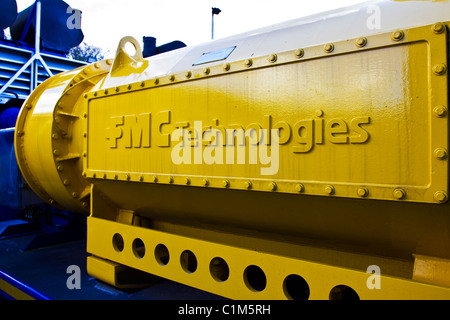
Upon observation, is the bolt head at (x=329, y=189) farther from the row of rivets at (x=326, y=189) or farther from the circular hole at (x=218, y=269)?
the circular hole at (x=218, y=269)

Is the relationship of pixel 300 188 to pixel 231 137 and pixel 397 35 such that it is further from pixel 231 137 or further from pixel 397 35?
pixel 397 35

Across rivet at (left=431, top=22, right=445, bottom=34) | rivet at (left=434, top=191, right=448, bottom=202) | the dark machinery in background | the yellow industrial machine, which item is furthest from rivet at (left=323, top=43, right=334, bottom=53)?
the dark machinery in background

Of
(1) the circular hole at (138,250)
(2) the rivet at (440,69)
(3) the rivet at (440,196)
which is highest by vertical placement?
(2) the rivet at (440,69)

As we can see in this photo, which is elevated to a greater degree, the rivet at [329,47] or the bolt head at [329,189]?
the rivet at [329,47]

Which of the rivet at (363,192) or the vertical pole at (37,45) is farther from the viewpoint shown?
the vertical pole at (37,45)

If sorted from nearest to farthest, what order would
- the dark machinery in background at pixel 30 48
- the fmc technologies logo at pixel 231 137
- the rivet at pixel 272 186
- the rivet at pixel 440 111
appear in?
the rivet at pixel 440 111 → the fmc technologies logo at pixel 231 137 → the rivet at pixel 272 186 → the dark machinery in background at pixel 30 48

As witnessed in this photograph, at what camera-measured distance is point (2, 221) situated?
407cm

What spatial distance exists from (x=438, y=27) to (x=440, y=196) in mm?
551

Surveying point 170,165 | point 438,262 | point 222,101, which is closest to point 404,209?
point 438,262

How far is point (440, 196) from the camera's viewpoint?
1092 millimetres

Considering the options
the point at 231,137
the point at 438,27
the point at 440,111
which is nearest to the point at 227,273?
the point at 231,137

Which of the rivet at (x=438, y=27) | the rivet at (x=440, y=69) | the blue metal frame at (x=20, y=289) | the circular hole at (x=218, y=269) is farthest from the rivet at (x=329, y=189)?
the blue metal frame at (x=20, y=289)

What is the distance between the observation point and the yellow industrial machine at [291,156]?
1.18 meters

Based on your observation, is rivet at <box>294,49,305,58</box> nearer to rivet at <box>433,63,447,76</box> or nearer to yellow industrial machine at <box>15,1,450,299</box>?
yellow industrial machine at <box>15,1,450,299</box>
